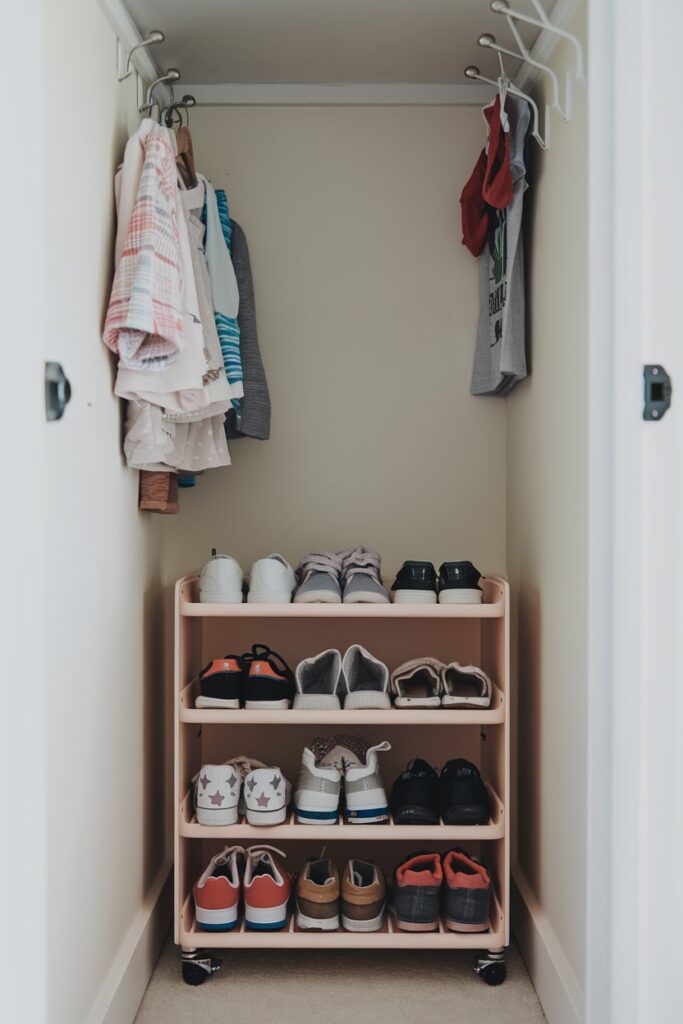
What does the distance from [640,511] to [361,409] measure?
4.32 feet

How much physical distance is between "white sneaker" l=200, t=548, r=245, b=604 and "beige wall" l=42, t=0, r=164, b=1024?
0.16m

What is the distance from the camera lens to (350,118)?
2.44 m

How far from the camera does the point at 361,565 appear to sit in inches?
84.3

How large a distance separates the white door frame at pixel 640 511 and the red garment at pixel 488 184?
2.66ft

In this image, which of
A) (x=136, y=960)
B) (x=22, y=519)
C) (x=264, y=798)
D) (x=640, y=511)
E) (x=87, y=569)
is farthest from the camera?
(x=264, y=798)

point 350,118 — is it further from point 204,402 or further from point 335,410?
point 204,402

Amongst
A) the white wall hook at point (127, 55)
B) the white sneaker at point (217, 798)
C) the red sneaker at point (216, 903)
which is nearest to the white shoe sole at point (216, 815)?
the white sneaker at point (217, 798)

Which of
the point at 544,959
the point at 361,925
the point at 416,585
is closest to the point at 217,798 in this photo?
the point at 361,925

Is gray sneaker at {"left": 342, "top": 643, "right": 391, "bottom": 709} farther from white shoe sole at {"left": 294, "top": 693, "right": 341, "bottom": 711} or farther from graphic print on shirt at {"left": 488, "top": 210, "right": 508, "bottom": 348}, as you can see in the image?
graphic print on shirt at {"left": 488, "top": 210, "right": 508, "bottom": 348}

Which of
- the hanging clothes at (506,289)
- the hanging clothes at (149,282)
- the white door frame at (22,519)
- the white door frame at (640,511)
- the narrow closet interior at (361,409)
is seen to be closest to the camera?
the white door frame at (22,519)

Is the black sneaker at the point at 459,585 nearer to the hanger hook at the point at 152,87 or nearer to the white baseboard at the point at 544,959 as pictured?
the white baseboard at the point at 544,959

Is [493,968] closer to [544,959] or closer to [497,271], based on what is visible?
[544,959]

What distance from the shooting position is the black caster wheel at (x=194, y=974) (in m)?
1.99

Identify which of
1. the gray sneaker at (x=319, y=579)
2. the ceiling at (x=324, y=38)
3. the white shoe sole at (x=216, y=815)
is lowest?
the white shoe sole at (x=216, y=815)
